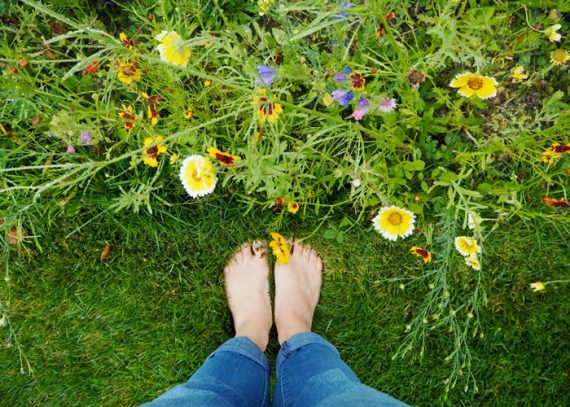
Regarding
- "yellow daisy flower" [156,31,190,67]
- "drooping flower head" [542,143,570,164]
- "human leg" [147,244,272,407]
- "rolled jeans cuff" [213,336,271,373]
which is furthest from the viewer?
"rolled jeans cuff" [213,336,271,373]

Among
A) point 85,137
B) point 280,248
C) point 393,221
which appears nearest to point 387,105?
point 393,221

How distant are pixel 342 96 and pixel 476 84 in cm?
37

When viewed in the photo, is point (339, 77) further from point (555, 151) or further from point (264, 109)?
point (555, 151)

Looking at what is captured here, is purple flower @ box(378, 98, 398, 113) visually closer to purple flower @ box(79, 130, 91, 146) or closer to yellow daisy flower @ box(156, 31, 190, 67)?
yellow daisy flower @ box(156, 31, 190, 67)

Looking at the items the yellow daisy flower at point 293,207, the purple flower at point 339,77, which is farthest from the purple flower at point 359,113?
the yellow daisy flower at point 293,207

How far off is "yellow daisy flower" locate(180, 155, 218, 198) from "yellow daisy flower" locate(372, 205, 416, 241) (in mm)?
511

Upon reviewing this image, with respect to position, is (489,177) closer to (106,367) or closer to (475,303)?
(475,303)

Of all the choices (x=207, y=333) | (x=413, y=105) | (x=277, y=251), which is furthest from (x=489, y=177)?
(x=207, y=333)

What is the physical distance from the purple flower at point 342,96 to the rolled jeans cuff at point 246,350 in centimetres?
89

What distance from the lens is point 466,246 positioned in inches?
60.5

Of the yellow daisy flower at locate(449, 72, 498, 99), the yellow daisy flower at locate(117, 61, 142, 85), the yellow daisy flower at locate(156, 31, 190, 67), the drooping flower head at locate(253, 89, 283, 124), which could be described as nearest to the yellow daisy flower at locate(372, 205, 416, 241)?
the yellow daisy flower at locate(449, 72, 498, 99)

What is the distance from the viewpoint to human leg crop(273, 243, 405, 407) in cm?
137

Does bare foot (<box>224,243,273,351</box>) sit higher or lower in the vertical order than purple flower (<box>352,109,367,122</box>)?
lower

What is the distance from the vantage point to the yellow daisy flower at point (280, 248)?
1.86 m
